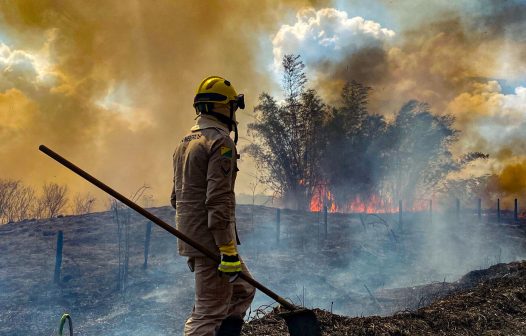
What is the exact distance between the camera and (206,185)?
362 cm

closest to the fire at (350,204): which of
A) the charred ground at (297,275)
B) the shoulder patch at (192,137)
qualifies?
the charred ground at (297,275)

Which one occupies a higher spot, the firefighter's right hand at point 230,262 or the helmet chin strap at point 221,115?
the helmet chin strap at point 221,115

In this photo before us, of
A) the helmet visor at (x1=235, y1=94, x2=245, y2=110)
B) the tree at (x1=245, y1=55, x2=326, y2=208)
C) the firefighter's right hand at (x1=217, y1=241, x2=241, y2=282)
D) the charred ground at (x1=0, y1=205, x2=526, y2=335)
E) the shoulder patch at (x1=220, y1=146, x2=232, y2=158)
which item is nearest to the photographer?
the firefighter's right hand at (x1=217, y1=241, x2=241, y2=282)

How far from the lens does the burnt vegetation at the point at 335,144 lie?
1150 inches

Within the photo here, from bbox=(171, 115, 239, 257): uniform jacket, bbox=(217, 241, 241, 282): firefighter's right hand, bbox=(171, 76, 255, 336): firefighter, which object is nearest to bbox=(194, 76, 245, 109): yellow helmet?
bbox=(171, 76, 255, 336): firefighter

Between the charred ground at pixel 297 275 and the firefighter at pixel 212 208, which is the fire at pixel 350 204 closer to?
the charred ground at pixel 297 275

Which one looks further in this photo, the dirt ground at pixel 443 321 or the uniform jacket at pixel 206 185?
the dirt ground at pixel 443 321

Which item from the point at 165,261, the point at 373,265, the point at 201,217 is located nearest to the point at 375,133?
the point at 373,265

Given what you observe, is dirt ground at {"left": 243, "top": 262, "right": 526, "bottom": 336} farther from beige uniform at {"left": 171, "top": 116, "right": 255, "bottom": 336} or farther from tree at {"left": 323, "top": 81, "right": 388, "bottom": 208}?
tree at {"left": 323, "top": 81, "right": 388, "bottom": 208}

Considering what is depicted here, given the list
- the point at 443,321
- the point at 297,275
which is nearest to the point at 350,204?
the point at 297,275

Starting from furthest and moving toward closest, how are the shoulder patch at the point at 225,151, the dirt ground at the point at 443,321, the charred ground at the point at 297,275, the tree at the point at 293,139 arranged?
1. the tree at the point at 293,139
2. the charred ground at the point at 297,275
3. the dirt ground at the point at 443,321
4. the shoulder patch at the point at 225,151

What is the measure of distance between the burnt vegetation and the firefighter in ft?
83.2

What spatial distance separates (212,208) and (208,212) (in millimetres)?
51

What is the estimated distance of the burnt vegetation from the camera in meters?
29.2
